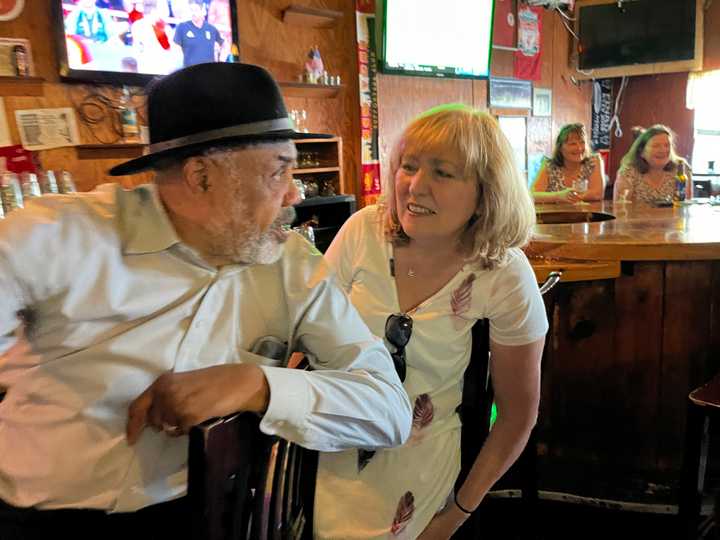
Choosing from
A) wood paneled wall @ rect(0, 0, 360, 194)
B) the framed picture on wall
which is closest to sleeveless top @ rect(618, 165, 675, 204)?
wood paneled wall @ rect(0, 0, 360, 194)

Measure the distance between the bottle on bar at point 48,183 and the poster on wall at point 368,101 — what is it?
2.06 meters

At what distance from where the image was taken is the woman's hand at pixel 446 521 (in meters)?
1.28

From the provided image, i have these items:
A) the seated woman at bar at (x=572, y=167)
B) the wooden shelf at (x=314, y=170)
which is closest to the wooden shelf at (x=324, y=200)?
the wooden shelf at (x=314, y=170)

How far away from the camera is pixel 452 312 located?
125 cm

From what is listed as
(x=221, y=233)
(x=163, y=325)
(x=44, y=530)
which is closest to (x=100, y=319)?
(x=163, y=325)

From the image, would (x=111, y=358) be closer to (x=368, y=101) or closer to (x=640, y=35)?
(x=368, y=101)

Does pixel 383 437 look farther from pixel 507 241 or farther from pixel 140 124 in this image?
pixel 140 124

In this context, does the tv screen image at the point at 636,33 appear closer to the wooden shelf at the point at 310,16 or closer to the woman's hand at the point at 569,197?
the woman's hand at the point at 569,197

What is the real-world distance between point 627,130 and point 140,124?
6097 millimetres

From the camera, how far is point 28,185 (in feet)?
8.21

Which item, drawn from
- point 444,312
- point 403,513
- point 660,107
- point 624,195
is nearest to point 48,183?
point 444,312

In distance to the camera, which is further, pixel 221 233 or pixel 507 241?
pixel 507 241

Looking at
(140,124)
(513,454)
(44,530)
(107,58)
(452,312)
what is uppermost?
Answer: (107,58)

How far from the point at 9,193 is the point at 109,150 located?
59 cm
